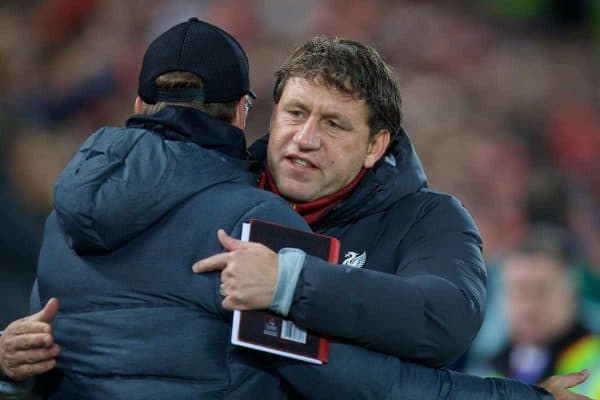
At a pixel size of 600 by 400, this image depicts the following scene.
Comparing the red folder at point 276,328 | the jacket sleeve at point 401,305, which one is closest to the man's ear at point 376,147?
the jacket sleeve at point 401,305

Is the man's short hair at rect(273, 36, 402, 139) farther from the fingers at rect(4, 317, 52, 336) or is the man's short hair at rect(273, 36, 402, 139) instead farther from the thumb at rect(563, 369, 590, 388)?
the fingers at rect(4, 317, 52, 336)

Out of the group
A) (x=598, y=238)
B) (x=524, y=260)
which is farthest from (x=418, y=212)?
(x=598, y=238)

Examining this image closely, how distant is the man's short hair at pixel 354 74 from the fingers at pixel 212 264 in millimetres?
652

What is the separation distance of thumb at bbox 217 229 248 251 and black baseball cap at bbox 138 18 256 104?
31 centimetres

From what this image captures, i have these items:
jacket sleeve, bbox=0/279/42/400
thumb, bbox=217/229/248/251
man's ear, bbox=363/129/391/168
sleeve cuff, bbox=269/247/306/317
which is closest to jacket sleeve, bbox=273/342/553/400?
sleeve cuff, bbox=269/247/306/317

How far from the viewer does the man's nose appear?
233cm

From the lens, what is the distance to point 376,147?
2.44 m

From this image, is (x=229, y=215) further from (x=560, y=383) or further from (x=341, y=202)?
(x=560, y=383)

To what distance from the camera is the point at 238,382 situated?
188 centimetres

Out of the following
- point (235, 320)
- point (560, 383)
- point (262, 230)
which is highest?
point (262, 230)

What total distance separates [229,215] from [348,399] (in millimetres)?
380

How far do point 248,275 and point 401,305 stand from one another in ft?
0.91

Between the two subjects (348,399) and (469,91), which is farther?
(469,91)

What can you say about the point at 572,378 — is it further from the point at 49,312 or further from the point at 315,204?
the point at 49,312
